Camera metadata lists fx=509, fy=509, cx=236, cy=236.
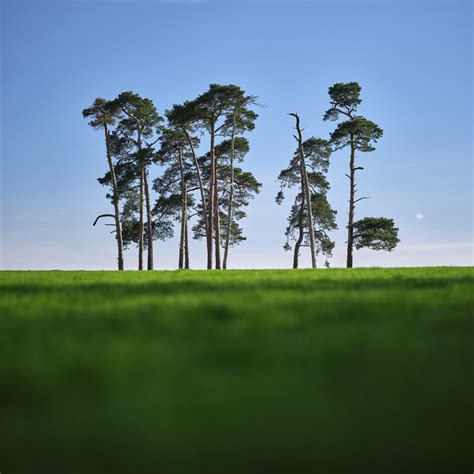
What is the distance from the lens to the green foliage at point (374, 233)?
118 ft

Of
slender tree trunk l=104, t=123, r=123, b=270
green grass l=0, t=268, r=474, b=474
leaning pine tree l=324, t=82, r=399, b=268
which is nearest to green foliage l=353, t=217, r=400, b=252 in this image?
leaning pine tree l=324, t=82, r=399, b=268

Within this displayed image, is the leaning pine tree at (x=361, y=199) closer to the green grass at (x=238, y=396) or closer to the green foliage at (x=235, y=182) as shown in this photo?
the green foliage at (x=235, y=182)

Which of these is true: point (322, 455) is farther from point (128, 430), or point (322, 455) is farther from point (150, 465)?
point (128, 430)

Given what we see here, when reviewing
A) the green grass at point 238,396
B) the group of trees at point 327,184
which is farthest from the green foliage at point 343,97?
the green grass at point 238,396

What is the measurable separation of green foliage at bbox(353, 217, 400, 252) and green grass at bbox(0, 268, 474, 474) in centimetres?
3148

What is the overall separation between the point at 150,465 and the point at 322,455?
2.70ft

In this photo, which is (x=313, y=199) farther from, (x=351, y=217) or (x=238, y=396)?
(x=238, y=396)

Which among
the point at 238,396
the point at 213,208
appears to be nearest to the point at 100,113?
the point at 213,208

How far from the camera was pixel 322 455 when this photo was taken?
246 centimetres

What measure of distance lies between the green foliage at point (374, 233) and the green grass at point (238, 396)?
103ft

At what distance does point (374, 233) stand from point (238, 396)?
34.3m

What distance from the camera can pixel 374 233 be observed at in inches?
1414

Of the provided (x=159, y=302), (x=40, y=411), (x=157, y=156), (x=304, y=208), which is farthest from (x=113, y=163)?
(x=40, y=411)

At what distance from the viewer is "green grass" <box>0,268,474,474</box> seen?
248cm
